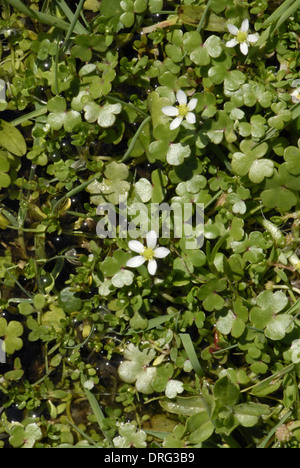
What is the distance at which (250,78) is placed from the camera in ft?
8.80

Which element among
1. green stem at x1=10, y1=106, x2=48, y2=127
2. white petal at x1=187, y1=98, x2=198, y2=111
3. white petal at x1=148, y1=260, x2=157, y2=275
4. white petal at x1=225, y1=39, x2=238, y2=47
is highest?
white petal at x1=225, y1=39, x2=238, y2=47

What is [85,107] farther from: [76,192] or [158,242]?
[158,242]

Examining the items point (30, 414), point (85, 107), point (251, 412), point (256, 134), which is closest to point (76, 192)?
point (85, 107)

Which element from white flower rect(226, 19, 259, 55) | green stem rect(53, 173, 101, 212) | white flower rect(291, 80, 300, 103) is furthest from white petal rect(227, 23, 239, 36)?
green stem rect(53, 173, 101, 212)

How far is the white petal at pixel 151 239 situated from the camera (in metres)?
2.50

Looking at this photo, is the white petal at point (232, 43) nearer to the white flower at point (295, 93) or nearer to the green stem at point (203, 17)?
the green stem at point (203, 17)

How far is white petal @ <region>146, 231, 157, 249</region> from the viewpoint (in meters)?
2.50

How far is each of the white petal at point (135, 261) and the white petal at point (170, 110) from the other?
0.68m

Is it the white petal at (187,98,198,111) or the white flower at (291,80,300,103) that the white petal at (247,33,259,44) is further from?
the white petal at (187,98,198,111)

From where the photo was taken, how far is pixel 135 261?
2.51 metres

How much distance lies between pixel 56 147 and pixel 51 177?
181mm

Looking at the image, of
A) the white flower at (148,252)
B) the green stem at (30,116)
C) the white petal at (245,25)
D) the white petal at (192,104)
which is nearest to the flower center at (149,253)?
the white flower at (148,252)

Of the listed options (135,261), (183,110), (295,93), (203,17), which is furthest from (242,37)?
(135,261)

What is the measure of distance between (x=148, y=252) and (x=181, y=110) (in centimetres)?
68
